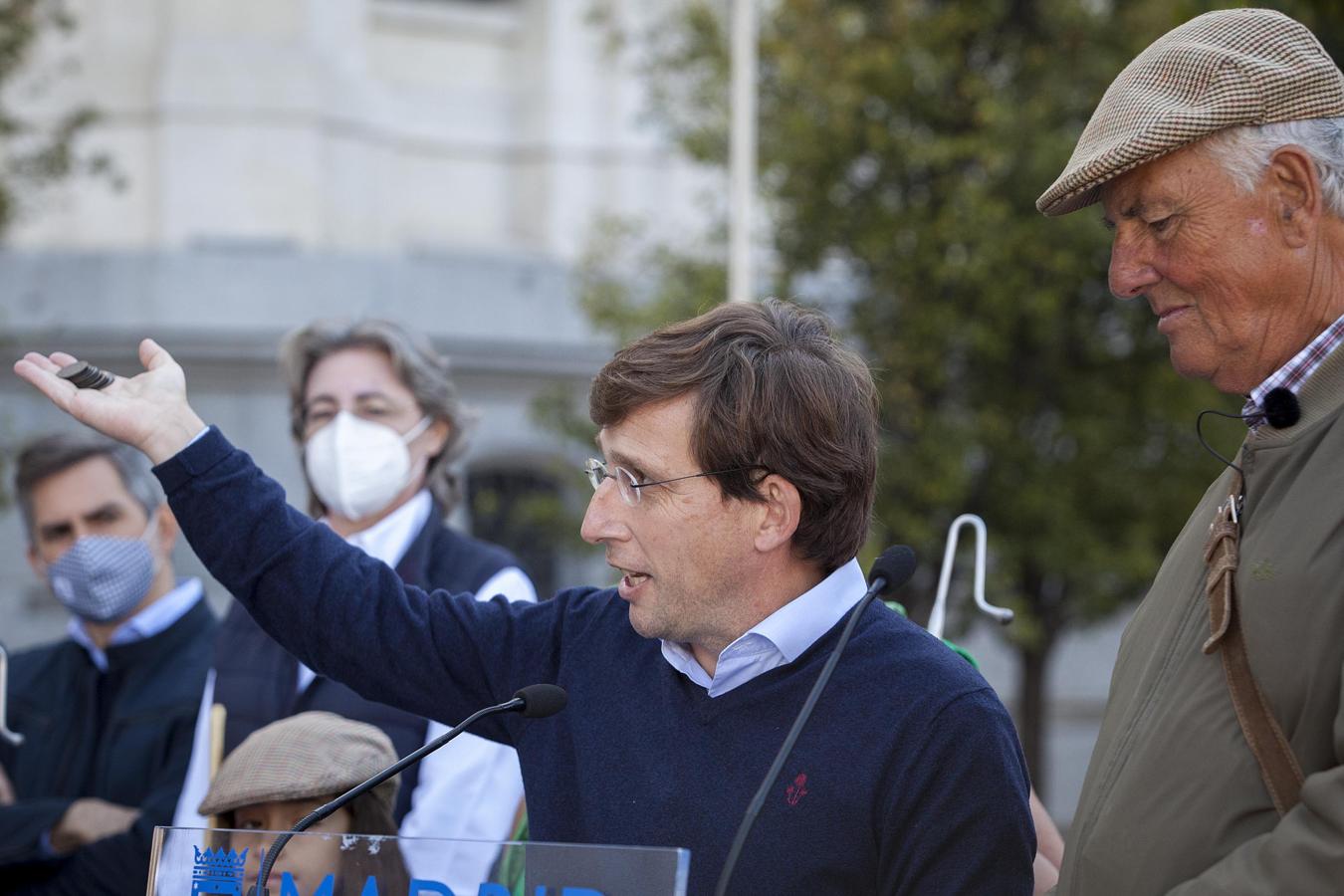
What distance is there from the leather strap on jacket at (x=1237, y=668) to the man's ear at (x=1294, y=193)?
36 cm

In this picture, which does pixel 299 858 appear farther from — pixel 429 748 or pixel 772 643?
pixel 772 643

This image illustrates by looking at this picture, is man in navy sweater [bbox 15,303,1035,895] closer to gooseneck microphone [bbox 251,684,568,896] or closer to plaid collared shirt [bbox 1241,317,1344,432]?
gooseneck microphone [bbox 251,684,568,896]

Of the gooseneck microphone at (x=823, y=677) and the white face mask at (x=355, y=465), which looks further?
the white face mask at (x=355, y=465)

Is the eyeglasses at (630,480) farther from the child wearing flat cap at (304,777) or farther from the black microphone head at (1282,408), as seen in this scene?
the child wearing flat cap at (304,777)

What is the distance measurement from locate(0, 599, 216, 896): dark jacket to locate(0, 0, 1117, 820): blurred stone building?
634 cm

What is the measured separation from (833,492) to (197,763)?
222 cm

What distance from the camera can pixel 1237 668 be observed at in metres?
2.23

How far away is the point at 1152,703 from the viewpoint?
238 cm

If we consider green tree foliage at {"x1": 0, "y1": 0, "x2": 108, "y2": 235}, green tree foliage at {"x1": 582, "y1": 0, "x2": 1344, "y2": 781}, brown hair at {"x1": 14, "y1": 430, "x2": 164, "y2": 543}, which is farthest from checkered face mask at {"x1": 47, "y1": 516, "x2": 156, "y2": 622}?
green tree foliage at {"x1": 0, "y1": 0, "x2": 108, "y2": 235}

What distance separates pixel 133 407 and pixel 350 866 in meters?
0.93

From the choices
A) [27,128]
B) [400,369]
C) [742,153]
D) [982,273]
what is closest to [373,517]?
[400,369]

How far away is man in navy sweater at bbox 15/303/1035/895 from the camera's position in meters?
2.58

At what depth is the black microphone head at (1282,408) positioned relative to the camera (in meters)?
2.32

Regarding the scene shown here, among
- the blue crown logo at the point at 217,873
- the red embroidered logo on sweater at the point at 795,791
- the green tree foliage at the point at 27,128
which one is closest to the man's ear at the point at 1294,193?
the red embroidered logo on sweater at the point at 795,791
